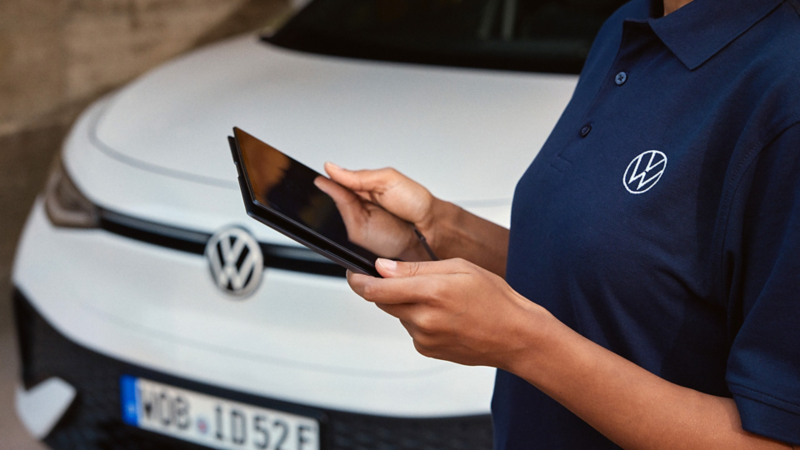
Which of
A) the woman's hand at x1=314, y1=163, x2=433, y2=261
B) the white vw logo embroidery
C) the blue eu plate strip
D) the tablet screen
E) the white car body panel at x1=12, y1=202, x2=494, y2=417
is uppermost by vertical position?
the white vw logo embroidery

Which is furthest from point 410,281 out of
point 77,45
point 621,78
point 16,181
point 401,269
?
point 77,45

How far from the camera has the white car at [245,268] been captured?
1409mm

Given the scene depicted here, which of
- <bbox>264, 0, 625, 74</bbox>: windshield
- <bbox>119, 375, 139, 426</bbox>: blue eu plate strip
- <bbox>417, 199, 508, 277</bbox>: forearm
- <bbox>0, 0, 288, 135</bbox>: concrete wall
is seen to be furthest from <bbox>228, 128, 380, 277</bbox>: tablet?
<bbox>0, 0, 288, 135</bbox>: concrete wall

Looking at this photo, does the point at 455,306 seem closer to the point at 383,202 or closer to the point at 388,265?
the point at 388,265

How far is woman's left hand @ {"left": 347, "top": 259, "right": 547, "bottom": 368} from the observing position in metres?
0.65

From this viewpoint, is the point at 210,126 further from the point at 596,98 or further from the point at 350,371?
the point at 596,98

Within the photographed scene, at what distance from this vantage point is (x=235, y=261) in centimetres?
148

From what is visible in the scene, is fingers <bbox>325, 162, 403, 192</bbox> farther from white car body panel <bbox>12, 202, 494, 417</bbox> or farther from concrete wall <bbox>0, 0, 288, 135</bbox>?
concrete wall <bbox>0, 0, 288, 135</bbox>

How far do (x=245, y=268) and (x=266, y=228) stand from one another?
88 millimetres

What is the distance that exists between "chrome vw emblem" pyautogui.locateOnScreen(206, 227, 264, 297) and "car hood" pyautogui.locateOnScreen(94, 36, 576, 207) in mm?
131

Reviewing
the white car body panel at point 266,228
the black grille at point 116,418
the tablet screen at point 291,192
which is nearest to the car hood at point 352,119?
the white car body panel at point 266,228

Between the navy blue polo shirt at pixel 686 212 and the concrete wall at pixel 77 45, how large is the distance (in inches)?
105

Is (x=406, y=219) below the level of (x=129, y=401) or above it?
above

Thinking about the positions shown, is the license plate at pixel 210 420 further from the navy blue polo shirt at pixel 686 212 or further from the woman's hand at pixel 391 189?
the navy blue polo shirt at pixel 686 212
